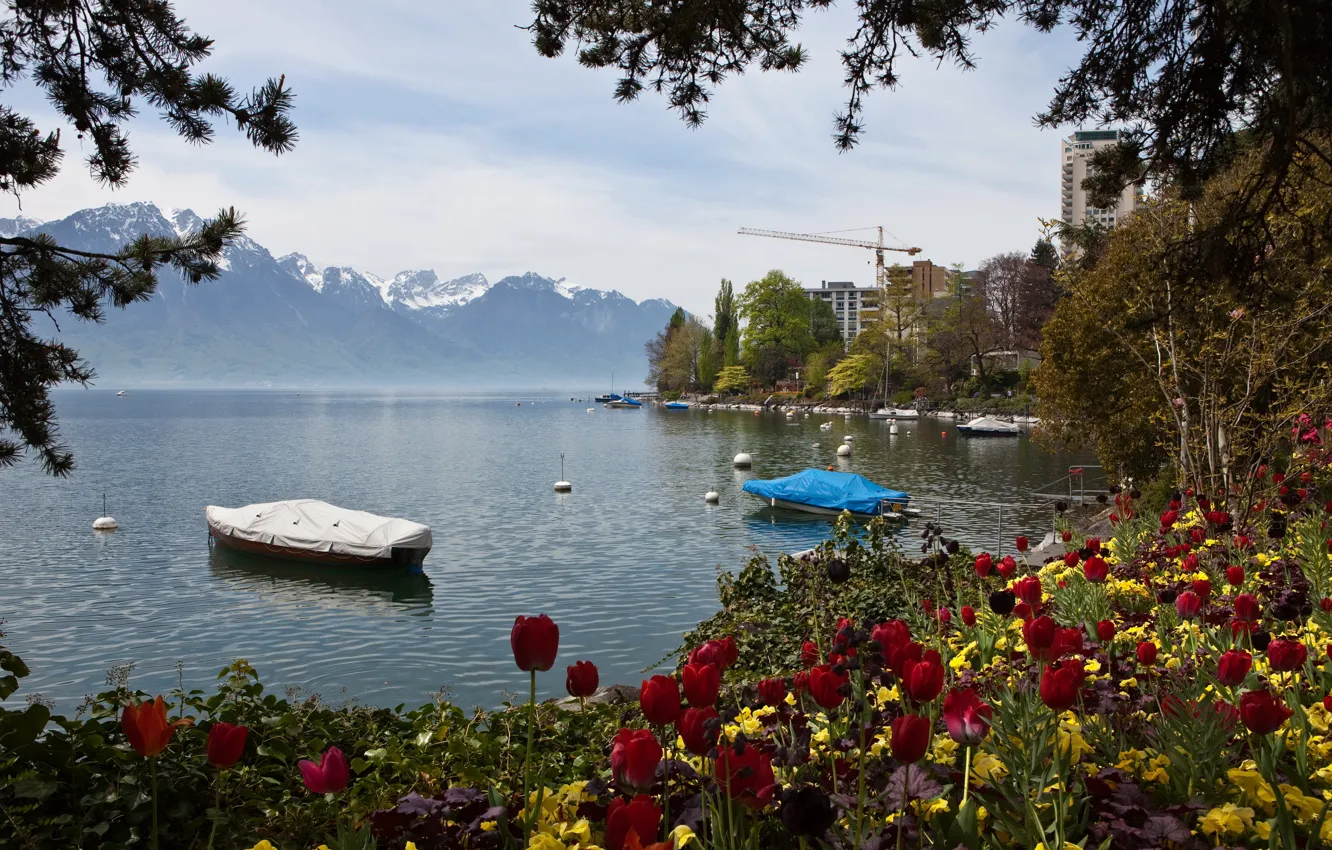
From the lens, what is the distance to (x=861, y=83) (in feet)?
19.8

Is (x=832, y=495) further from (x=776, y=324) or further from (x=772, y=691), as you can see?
(x=776, y=324)

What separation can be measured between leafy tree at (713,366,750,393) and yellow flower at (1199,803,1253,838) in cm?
9023

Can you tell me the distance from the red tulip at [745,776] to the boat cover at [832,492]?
74.5ft

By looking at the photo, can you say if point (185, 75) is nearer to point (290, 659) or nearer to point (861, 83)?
point (861, 83)

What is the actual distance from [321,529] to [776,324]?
7387 cm

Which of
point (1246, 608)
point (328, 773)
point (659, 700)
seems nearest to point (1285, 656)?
point (1246, 608)

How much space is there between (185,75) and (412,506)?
84.1ft

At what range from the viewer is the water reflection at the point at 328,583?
1694cm

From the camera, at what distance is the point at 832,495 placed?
2548 centimetres

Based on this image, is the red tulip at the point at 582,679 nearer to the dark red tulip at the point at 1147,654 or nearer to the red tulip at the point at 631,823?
the red tulip at the point at 631,823

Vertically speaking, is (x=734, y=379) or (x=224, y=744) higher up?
(x=734, y=379)

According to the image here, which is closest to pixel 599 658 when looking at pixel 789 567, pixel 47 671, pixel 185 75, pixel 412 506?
pixel 789 567

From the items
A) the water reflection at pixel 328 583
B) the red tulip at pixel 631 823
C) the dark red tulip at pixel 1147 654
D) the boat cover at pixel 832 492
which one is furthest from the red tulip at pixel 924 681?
the boat cover at pixel 832 492

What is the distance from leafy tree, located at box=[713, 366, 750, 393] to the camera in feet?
302
